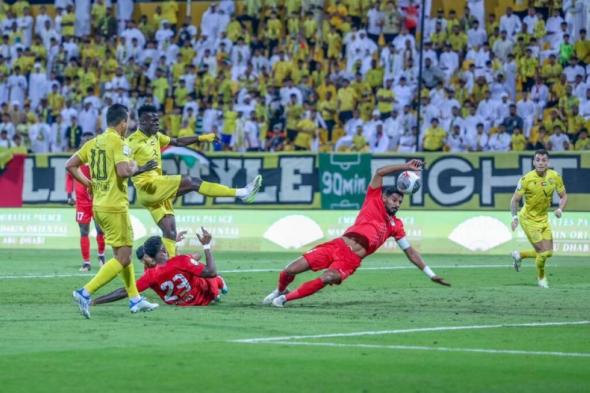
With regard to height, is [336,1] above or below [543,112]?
above

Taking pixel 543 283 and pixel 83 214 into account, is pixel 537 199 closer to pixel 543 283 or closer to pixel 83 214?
pixel 543 283

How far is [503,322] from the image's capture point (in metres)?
14.6

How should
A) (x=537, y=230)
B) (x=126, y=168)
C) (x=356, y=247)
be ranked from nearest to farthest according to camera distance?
(x=126, y=168) < (x=356, y=247) < (x=537, y=230)

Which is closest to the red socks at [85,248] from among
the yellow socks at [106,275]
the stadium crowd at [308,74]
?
the yellow socks at [106,275]

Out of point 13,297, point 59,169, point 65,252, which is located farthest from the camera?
point 59,169

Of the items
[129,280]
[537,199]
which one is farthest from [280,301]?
[537,199]

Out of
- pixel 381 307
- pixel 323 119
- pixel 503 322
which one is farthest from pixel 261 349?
pixel 323 119

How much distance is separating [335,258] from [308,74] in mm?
21463

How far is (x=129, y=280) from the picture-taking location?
15.2 m

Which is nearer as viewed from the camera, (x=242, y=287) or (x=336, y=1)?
(x=242, y=287)

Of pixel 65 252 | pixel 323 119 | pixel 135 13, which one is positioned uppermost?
pixel 135 13

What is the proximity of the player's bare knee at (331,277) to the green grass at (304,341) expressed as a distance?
0.36 m

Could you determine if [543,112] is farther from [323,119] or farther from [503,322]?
[503,322]

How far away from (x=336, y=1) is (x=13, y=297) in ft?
74.5
